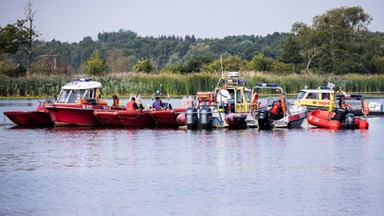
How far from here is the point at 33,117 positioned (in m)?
53.9

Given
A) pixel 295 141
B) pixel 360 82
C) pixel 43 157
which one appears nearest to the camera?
pixel 43 157

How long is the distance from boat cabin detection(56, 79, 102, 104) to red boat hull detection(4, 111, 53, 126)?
1.75 meters

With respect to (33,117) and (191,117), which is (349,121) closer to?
(191,117)

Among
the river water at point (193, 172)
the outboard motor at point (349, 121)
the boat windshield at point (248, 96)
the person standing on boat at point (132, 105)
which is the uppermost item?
the boat windshield at point (248, 96)

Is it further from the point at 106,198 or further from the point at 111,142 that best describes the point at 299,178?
the point at 111,142

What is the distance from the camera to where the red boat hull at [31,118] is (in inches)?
2085

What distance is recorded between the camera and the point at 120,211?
25.9 m

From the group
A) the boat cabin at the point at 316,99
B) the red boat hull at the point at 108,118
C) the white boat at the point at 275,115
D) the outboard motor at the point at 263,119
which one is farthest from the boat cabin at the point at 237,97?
the boat cabin at the point at 316,99

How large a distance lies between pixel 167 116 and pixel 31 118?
26.7 feet

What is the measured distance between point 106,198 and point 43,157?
11.0m

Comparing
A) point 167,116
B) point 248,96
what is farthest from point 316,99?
point 167,116

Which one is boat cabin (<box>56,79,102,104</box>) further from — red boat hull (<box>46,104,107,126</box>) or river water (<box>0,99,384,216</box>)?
river water (<box>0,99,384,216</box>)

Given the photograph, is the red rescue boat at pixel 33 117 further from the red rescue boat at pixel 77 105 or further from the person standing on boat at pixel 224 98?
the person standing on boat at pixel 224 98

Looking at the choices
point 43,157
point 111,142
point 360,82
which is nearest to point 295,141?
point 111,142
